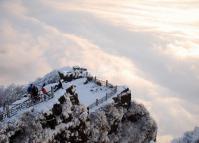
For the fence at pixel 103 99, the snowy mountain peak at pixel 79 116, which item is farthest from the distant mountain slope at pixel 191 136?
the fence at pixel 103 99

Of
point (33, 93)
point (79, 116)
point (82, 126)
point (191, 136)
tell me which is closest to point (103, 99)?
point (82, 126)

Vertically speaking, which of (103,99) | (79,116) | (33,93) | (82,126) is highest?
(33,93)

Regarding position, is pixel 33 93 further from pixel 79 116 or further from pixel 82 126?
pixel 82 126

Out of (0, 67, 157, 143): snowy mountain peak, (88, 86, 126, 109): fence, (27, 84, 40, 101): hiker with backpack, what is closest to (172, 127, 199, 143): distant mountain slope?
(0, 67, 157, 143): snowy mountain peak

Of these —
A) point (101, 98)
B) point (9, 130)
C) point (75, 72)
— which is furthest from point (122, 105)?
point (9, 130)

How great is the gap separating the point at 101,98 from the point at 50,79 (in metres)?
36.4

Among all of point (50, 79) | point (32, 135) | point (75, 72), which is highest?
point (32, 135)

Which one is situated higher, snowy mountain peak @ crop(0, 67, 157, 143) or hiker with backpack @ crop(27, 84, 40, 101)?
hiker with backpack @ crop(27, 84, 40, 101)

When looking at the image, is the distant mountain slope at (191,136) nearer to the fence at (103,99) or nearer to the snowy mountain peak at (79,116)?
the snowy mountain peak at (79,116)

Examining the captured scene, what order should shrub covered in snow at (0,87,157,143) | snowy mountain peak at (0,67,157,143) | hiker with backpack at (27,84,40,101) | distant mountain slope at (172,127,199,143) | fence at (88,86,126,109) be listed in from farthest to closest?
distant mountain slope at (172,127,199,143) < fence at (88,86,126,109) < hiker with backpack at (27,84,40,101) < snowy mountain peak at (0,67,157,143) < shrub covered in snow at (0,87,157,143)

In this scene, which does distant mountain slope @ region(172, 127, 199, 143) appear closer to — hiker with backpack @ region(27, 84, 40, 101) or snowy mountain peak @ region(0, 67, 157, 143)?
snowy mountain peak @ region(0, 67, 157, 143)

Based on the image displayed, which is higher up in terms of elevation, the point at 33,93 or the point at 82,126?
the point at 33,93

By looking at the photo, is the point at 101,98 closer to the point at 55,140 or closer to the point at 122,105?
the point at 122,105

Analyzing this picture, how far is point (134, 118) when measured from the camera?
299 feet
